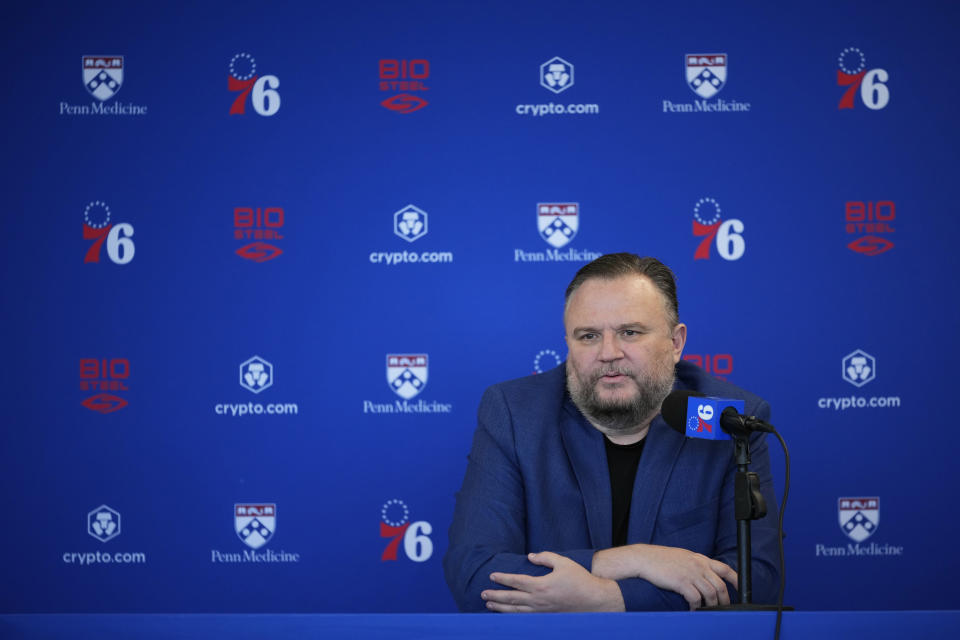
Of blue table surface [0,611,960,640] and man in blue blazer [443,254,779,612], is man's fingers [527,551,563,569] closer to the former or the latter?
man in blue blazer [443,254,779,612]

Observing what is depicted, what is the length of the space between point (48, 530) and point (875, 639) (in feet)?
10.2

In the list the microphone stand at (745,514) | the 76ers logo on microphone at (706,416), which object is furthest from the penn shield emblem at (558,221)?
the microphone stand at (745,514)

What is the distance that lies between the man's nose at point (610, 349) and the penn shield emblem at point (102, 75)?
7.78ft

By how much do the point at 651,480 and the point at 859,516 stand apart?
1481mm

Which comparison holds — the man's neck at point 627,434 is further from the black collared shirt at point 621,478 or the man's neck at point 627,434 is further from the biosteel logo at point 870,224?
the biosteel logo at point 870,224

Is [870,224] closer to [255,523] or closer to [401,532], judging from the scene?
[401,532]

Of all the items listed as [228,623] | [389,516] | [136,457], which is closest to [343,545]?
[389,516]

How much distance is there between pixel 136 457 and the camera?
10.6 feet

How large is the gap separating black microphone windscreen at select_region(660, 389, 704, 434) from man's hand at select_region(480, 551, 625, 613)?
460 millimetres

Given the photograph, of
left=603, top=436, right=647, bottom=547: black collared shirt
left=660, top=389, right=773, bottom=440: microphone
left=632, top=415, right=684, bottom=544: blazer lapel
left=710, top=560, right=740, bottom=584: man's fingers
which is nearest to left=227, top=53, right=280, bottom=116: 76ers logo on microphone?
left=603, top=436, right=647, bottom=547: black collared shirt

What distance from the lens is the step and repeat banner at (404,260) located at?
3219 millimetres

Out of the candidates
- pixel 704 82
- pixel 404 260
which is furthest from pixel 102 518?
pixel 704 82

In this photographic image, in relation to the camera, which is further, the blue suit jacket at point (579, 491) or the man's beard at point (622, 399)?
the man's beard at point (622, 399)

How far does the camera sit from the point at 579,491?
2.26 metres
